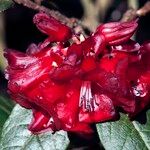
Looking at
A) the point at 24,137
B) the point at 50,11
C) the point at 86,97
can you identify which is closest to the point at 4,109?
the point at 24,137

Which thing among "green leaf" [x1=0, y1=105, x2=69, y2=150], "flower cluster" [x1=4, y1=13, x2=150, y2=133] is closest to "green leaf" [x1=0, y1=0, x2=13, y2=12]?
"flower cluster" [x1=4, y1=13, x2=150, y2=133]

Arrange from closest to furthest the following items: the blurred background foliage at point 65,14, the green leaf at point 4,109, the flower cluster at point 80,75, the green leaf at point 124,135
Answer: the flower cluster at point 80,75
the green leaf at point 124,135
the green leaf at point 4,109
the blurred background foliage at point 65,14

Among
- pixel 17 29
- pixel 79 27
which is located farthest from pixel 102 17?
pixel 17 29

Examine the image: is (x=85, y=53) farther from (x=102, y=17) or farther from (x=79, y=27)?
(x=102, y=17)

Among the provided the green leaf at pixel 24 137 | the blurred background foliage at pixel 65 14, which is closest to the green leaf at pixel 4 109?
the blurred background foliage at pixel 65 14

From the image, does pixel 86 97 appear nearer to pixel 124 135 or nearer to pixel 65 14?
pixel 124 135

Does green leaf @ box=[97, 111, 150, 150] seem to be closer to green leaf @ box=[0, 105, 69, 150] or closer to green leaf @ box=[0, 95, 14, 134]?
green leaf @ box=[0, 105, 69, 150]

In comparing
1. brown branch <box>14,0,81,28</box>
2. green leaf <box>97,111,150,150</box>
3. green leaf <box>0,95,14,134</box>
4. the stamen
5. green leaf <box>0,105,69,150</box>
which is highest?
brown branch <box>14,0,81,28</box>

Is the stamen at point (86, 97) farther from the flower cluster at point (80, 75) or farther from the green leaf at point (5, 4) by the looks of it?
the green leaf at point (5, 4)
